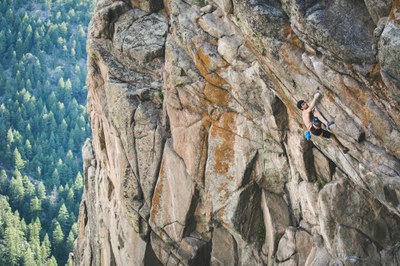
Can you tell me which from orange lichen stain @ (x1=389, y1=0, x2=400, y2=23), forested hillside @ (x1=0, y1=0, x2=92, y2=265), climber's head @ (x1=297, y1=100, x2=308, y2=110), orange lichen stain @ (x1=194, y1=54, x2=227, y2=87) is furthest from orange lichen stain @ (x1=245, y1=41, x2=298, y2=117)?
forested hillside @ (x1=0, y1=0, x2=92, y2=265)

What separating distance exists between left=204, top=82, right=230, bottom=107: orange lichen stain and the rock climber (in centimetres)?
699

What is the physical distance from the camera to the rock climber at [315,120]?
21.3 meters

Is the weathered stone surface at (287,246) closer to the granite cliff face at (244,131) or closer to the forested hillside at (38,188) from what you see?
the granite cliff face at (244,131)

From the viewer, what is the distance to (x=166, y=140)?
31.9m

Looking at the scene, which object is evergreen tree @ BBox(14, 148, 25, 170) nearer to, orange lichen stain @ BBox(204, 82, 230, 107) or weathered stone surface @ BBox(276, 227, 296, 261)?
orange lichen stain @ BBox(204, 82, 230, 107)

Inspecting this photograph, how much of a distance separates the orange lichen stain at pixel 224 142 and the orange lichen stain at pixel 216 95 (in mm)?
749

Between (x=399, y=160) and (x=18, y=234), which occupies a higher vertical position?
(x=399, y=160)

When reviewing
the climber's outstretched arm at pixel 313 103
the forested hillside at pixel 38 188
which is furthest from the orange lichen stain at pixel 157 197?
the forested hillside at pixel 38 188

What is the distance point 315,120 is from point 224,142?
833cm

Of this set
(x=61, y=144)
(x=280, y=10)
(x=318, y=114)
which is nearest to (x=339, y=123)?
(x=318, y=114)

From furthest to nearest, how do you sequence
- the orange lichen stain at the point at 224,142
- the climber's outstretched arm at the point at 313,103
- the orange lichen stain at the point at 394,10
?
1. the orange lichen stain at the point at 224,142
2. the climber's outstretched arm at the point at 313,103
3. the orange lichen stain at the point at 394,10

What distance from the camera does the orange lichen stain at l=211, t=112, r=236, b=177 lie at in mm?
28625

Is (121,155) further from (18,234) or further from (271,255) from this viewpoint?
(18,234)

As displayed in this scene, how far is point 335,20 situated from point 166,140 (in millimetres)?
15450
